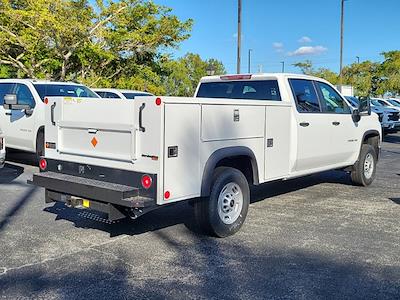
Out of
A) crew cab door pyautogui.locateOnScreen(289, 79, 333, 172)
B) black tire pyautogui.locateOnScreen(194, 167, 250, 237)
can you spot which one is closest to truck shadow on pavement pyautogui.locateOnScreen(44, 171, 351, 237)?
black tire pyautogui.locateOnScreen(194, 167, 250, 237)

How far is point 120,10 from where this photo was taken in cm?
2419

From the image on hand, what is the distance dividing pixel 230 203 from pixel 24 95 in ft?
22.0

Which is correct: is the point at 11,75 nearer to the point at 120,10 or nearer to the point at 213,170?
the point at 120,10

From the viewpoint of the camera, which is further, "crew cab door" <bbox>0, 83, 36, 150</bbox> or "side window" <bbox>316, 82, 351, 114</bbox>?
"crew cab door" <bbox>0, 83, 36, 150</bbox>

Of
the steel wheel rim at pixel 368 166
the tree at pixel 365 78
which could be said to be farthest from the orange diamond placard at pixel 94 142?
the tree at pixel 365 78

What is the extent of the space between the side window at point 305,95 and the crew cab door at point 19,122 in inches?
231

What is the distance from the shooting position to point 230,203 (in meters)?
5.91

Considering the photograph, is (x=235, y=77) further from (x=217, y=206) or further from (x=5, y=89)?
(x=5, y=89)

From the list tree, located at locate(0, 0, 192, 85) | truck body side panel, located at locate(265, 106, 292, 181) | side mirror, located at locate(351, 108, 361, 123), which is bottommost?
truck body side panel, located at locate(265, 106, 292, 181)

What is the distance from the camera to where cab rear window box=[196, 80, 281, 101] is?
7145 millimetres

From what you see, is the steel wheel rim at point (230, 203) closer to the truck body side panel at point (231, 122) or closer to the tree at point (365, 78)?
the truck body side panel at point (231, 122)

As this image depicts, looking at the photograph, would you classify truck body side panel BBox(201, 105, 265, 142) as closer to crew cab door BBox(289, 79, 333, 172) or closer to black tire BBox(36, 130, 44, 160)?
crew cab door BBox(289, 79, 333, 172)

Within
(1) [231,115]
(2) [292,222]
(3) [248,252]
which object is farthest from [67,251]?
(2) [292,222]

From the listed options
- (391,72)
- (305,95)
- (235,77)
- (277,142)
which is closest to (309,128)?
(305,95)
